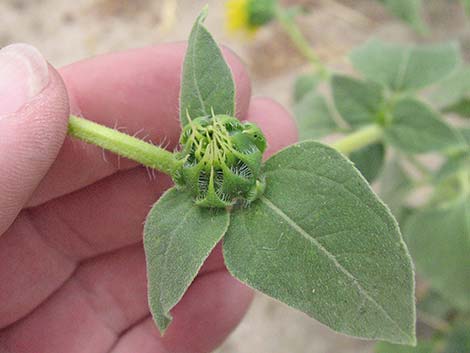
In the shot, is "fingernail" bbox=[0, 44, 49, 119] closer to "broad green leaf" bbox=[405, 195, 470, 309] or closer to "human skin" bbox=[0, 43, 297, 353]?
"human skin" bbox=[0, 43, 297, 353]

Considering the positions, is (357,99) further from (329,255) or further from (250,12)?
(329,255)

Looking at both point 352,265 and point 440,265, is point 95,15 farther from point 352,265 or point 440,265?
point 352,265

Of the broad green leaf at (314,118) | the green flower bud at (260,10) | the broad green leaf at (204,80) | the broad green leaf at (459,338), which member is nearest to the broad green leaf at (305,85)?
the broad green leaf at (314,118)

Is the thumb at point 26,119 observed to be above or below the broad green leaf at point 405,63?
above

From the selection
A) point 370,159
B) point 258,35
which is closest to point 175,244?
point 370,159

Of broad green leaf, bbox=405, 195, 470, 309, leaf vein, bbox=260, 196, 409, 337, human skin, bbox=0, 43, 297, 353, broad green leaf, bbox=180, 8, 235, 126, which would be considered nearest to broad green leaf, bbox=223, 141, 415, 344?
leaf vein, bbox=260, 196, 409, 337

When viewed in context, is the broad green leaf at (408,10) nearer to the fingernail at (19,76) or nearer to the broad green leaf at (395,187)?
the broad green leaf at (395,187)
